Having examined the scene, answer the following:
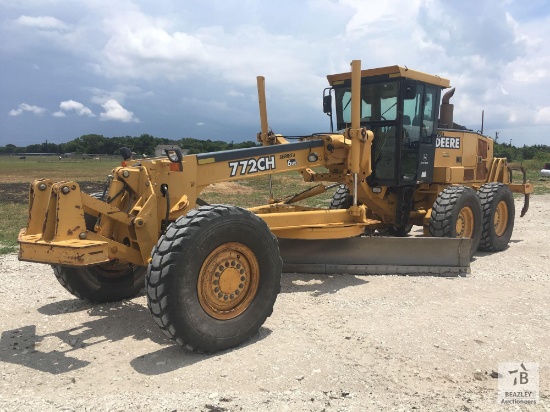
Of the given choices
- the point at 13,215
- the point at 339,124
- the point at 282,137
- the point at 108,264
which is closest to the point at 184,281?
the point at 108,264

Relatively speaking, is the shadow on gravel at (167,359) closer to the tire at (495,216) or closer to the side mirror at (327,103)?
the side mirror at (327,103)

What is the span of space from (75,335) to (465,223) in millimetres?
6199

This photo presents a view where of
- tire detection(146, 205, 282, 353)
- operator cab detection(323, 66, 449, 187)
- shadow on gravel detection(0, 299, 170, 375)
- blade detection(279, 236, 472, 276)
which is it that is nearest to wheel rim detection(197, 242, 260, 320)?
tire detection(146, 205, 282, 353)

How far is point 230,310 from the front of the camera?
4727 mm

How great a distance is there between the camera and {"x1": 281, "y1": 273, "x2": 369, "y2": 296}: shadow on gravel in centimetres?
658

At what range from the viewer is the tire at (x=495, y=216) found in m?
9.05

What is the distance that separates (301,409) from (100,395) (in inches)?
57.7

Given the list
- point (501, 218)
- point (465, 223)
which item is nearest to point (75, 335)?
point (465, 223)

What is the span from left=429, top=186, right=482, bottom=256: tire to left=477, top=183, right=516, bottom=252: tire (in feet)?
1.58

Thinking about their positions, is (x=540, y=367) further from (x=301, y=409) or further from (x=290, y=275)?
(x=290, y=275)

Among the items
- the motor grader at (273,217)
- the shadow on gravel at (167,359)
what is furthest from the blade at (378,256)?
the shadow on gravel at (167,359)

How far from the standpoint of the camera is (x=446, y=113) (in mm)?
9648

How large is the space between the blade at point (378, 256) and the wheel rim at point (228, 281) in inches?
92.6

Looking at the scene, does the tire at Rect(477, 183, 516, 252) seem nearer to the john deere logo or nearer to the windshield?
the john deere logo
